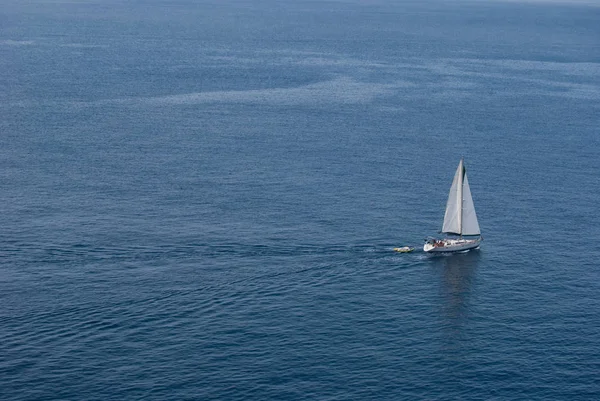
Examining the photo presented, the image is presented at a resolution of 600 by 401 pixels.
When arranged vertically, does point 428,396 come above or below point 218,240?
below

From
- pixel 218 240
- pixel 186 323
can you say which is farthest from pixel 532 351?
pixel 218 240

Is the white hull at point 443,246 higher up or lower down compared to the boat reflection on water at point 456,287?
higher up

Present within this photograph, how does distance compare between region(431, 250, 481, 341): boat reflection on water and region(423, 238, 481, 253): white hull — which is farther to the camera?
region(423, 238, 481, 253): white hull

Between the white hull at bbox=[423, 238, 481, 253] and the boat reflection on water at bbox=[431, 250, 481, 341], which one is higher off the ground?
the white hull at bbox=[423, 238, 481, 253]

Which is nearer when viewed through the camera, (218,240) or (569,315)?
(569,315)

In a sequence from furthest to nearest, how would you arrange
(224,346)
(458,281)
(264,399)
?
(458,281)
(224,346)
(264,399)

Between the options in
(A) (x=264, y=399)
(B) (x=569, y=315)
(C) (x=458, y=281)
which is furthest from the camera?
(C) (x=458, y=281)

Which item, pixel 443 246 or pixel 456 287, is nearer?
pixel 456 287

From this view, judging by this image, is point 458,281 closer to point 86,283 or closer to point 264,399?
point 264,399

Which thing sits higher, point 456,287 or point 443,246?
point 443,246

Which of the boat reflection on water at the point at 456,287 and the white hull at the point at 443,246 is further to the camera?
the white hull at the point at 443,246
